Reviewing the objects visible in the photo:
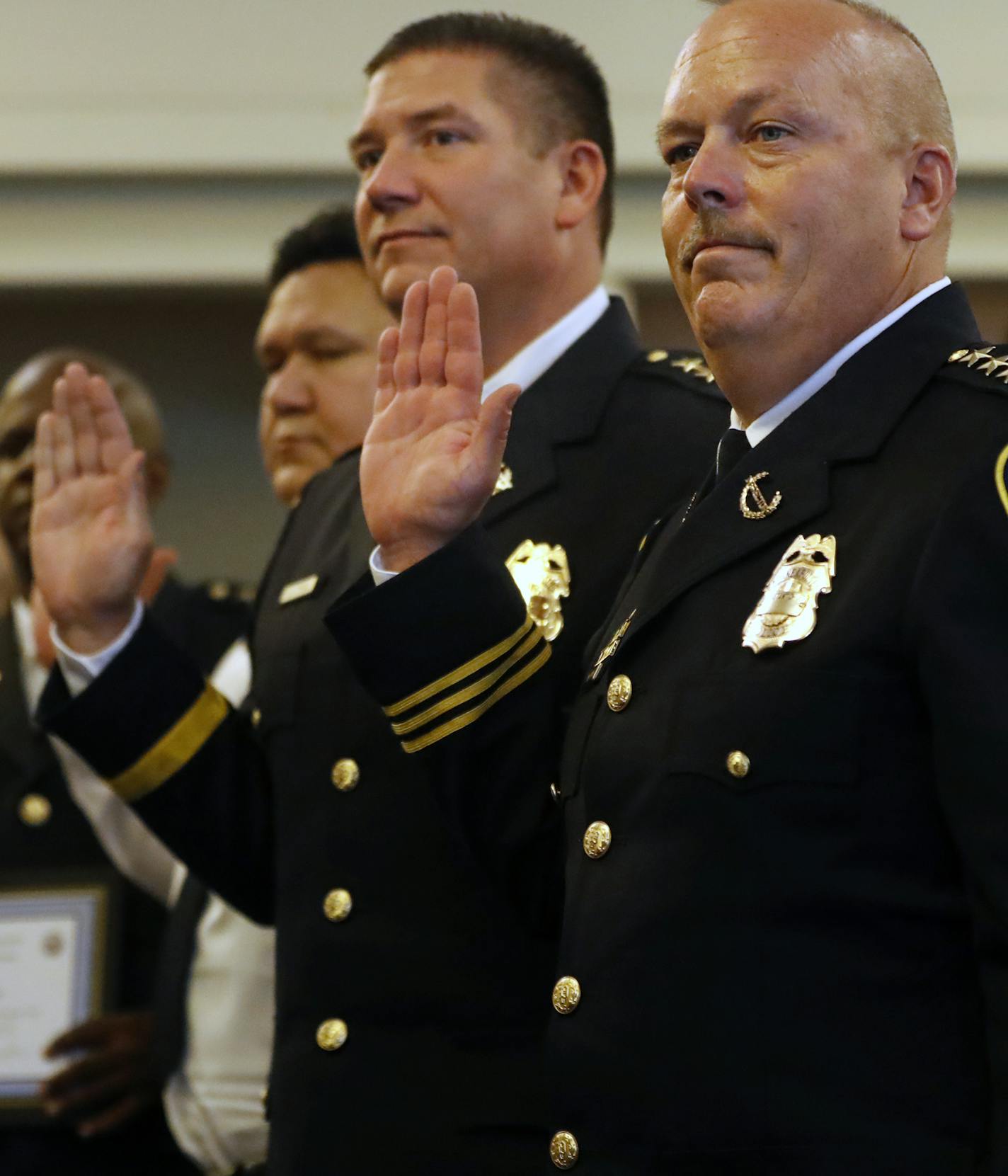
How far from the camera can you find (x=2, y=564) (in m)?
3.02

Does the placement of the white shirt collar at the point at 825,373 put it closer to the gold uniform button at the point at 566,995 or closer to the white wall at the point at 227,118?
the gold uniform button at the point at 566,995

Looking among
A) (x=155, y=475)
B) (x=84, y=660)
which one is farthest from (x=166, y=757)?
(x=155, y=475)

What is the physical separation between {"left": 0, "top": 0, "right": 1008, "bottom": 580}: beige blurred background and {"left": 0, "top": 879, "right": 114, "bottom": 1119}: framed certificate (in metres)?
1.44

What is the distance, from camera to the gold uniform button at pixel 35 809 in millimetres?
2322

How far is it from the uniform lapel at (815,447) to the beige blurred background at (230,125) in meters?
2.13

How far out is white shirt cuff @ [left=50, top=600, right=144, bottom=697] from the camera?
5.47 feet

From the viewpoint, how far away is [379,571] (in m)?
1.35

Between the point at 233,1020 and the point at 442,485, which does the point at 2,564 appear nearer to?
the point at 233,1020

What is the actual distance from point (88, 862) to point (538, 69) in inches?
43.6

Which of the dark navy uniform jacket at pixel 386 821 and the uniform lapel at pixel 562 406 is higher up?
the uniform lapel at pixel 562 406

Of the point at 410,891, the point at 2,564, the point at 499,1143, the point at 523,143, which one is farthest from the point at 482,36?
the point at 2,564

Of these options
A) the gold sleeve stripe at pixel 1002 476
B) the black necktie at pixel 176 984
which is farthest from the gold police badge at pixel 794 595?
the black necktie at pixel 176 984

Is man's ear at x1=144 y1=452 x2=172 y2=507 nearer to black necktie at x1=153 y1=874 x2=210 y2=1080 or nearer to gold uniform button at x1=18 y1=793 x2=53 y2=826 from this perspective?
gold uniform button at x1=18 y1=793 x2=53 y2=826

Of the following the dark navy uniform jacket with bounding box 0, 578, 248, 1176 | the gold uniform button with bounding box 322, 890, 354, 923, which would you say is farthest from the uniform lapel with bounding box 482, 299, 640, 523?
the dark navy uniform jacket with bounding box 0, 578, 248, 1176
